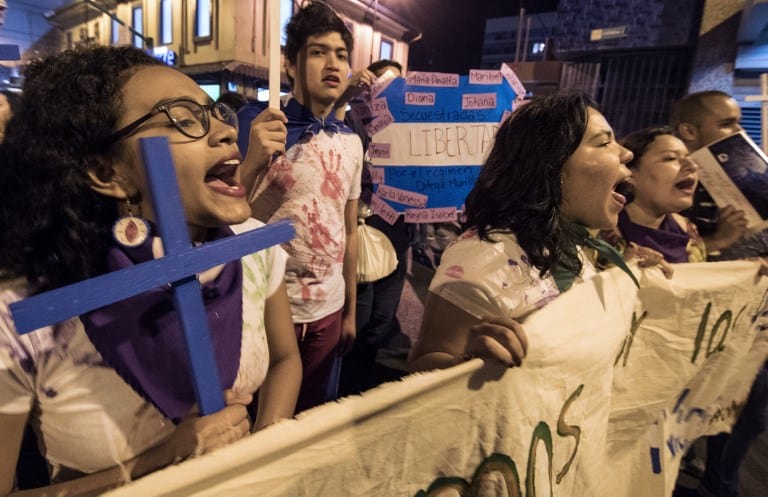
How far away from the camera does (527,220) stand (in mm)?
1470

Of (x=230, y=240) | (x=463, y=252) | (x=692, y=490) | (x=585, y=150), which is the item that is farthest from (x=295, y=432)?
(x=692, y=490)

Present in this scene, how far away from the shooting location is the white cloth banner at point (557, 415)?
78 cm

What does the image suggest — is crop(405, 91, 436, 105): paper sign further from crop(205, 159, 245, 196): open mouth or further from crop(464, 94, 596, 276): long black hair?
crop(205, 159, 245, 196): open mouth

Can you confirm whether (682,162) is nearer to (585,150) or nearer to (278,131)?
(585,150)

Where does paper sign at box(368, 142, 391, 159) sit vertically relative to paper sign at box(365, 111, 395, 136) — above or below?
below

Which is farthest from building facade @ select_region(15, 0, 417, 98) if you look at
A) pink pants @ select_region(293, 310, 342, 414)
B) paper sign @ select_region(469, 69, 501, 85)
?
pink pants @ select_region(293, 310, 342, 414)

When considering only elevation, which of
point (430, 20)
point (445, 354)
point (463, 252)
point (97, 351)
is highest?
point (430, 20)

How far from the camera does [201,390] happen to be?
710 millimetres

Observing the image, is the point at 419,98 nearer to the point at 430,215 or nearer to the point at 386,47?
the point at 430,215

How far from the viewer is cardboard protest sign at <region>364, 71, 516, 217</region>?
302cm

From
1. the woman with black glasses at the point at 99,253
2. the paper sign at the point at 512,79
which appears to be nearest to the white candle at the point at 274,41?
the woman with black glasses at the point at 99,253

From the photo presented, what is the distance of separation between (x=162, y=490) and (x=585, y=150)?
1.46m

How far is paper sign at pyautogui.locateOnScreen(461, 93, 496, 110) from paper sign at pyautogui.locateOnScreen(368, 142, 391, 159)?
0.60 m

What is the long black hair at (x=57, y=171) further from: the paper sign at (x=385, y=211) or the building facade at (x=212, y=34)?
the building facade at (x=212, y=34)
